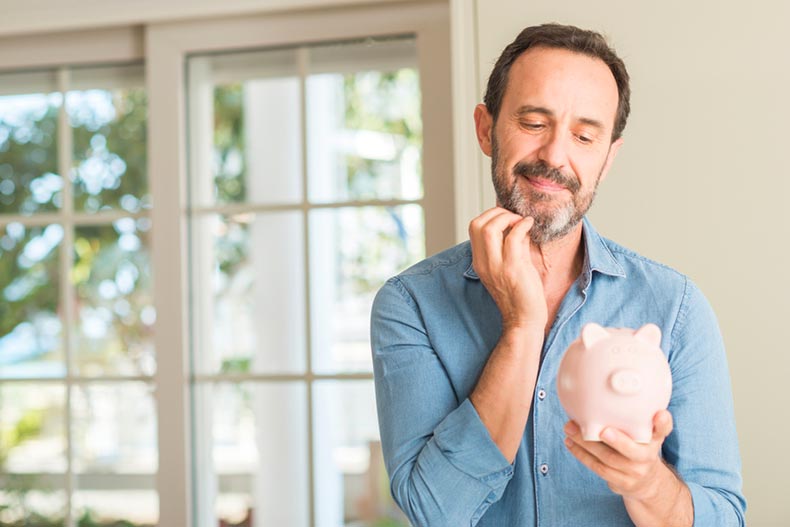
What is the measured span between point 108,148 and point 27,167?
249 mm

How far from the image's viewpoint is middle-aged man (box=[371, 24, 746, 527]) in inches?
49.3

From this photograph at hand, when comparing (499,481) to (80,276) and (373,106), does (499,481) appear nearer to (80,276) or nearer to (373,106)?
(373,106)

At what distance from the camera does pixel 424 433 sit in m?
1.30

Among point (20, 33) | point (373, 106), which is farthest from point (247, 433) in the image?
point (20, 33)

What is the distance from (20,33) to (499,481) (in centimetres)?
199

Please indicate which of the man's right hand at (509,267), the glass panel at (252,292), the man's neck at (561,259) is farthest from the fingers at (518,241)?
the glass panel at (252,292)

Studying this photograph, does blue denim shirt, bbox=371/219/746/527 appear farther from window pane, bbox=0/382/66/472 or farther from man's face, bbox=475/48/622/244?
window pane, bbox=0/382/66/472

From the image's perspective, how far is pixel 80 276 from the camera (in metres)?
3.15

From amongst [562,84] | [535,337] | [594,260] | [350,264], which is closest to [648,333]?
[535,337]

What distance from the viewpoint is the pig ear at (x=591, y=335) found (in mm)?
1104

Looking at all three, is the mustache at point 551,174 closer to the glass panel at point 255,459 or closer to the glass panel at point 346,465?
the glass panel at point 346,465

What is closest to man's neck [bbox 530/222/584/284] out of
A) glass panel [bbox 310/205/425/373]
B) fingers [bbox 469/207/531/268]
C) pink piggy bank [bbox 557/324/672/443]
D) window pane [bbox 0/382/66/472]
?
fingers [bbox 469/207/531/268]

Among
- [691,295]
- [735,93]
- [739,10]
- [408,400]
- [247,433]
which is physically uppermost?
[739,10]

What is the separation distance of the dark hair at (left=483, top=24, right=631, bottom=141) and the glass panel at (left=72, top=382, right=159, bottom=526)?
Answer: 1813 mm
